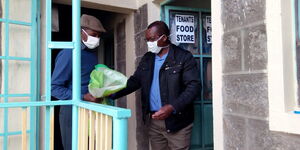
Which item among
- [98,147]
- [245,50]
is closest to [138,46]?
[245,50]

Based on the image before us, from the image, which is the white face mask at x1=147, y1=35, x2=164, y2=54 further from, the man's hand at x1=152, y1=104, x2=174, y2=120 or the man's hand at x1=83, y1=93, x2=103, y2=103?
the man's hand at x1=83, y1=93, x2=103, y2=103

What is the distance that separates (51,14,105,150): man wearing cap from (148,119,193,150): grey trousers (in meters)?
0.63

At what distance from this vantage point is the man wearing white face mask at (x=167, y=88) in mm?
2467

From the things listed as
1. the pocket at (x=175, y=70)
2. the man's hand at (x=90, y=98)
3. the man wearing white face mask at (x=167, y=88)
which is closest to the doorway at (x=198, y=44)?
the man wearing white face mask at (x=167, y=88)

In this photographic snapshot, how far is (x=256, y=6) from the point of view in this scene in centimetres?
171

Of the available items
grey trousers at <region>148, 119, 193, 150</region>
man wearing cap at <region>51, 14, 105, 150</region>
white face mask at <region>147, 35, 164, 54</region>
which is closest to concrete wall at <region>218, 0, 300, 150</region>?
grey trousers at <region>148, 119, 193, 150</region>

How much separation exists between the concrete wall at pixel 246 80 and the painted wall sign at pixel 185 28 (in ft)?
3.87

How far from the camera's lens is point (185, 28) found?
3191mm

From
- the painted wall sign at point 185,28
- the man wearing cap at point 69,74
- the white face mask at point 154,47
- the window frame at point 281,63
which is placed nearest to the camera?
the window frame at point 281,63

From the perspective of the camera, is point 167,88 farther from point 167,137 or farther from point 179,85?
point 167,137

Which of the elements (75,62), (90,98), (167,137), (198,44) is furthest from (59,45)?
(198,44)

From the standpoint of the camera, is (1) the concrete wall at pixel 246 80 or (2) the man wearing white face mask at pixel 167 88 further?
(2) the man wearing white face mask at pixel 167 88

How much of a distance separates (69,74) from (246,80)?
1539mm

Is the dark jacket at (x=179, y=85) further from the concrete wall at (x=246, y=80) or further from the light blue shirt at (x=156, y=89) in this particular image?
the concrete wall at (x=246, y=80)
